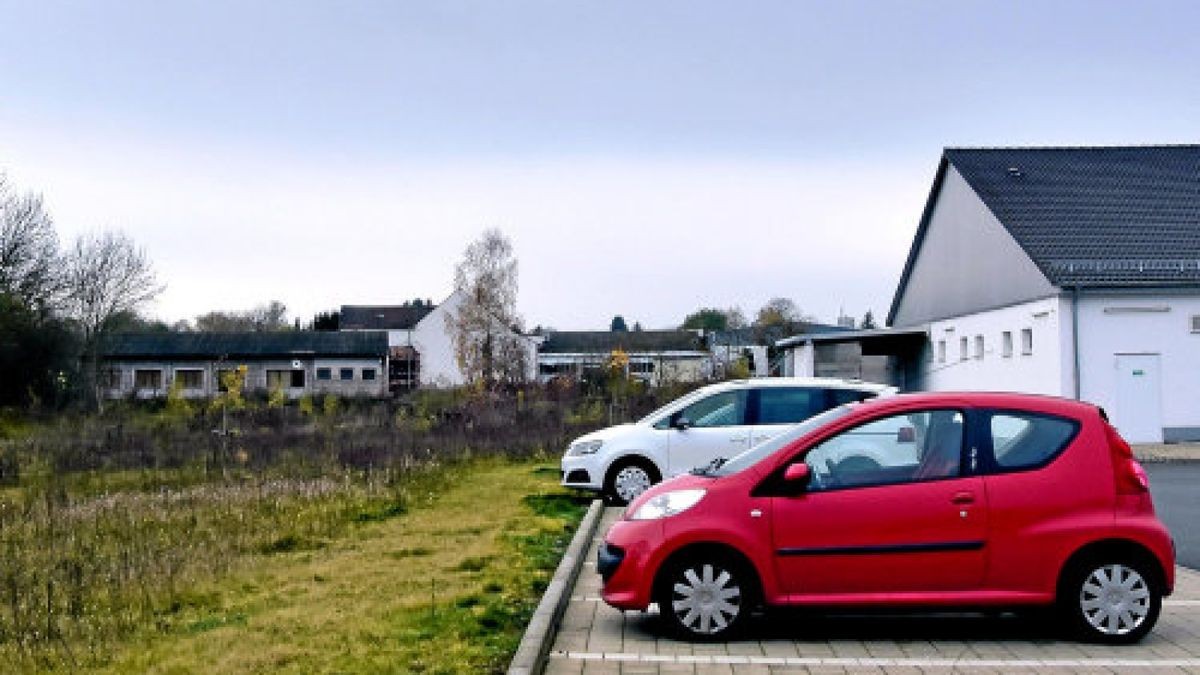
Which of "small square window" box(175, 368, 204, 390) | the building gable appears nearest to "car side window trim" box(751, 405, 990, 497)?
the building gable

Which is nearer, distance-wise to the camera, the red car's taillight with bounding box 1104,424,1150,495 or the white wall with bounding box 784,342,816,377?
the red car's taillight with bounding box 1104,424,1150,495

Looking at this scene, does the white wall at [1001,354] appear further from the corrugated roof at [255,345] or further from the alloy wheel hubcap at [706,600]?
the corrugated roof at [255,345]

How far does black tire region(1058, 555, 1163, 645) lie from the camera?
8.28 meters

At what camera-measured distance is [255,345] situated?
92562mm

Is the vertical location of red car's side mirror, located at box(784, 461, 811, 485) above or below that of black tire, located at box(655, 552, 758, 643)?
above

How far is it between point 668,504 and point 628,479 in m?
9.25

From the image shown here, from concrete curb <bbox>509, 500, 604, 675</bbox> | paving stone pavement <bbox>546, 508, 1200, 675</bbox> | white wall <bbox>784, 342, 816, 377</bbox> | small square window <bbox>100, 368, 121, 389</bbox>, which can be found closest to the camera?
concrete curb <bbox>509, 500, 604, 675</bbox>

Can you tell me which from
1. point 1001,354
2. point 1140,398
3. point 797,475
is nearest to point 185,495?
point 797,475

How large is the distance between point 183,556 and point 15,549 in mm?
2758

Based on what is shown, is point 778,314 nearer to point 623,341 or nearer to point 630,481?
point 623,341

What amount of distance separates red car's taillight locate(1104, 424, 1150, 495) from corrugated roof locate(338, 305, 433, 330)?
104 m

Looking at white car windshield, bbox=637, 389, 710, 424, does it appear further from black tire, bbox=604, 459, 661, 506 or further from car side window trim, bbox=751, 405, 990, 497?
car side window trim, bbox=751, 405, 990, 497

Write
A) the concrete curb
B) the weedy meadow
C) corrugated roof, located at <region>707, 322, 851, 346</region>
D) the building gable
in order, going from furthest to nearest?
1. corrugated roof, located at <region>707, 322, 851, 346</region>
2. the building gable
3. the weedy meadow
4. the concrete curb

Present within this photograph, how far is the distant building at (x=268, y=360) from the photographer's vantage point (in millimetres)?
91125
